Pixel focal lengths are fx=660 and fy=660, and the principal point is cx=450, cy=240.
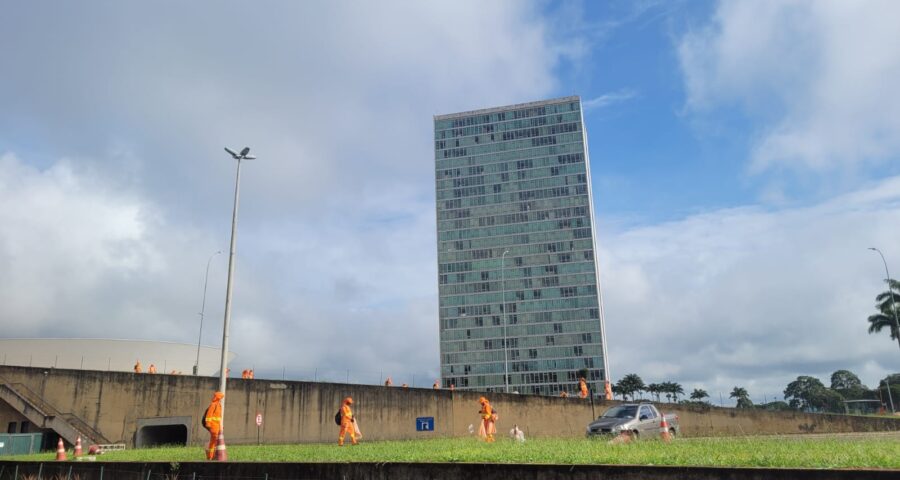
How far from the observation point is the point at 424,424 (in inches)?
1256

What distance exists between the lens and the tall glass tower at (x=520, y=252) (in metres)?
139

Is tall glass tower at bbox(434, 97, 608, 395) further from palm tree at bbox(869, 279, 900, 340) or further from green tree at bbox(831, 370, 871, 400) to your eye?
palm tree at bbox(869, 279, 900, 340)

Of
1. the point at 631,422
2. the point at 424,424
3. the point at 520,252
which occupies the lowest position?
the point at 631,422

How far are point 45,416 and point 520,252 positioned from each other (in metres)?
124

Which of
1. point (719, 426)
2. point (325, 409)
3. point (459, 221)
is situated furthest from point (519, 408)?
point (459, 221)

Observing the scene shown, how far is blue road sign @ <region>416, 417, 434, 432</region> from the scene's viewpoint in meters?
31.8

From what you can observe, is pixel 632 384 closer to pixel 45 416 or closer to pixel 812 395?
pixel 812 395

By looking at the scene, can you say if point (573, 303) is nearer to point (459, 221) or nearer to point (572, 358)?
point (572, 358)

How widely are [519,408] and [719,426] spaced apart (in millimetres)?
13478

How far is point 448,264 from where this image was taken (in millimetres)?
148500

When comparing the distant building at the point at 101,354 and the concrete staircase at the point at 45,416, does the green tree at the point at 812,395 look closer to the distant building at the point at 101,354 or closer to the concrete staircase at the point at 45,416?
the distant building at the point at 101,354

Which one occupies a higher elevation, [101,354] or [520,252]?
[520,252]

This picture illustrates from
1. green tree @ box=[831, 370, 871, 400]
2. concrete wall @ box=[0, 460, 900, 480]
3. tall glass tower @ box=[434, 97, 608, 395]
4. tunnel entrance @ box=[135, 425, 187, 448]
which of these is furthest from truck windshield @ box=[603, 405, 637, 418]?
green tree @ box=[831, 370, 871, 400]

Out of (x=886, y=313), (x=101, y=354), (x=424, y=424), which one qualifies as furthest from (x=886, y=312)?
(x=101, y=354)
